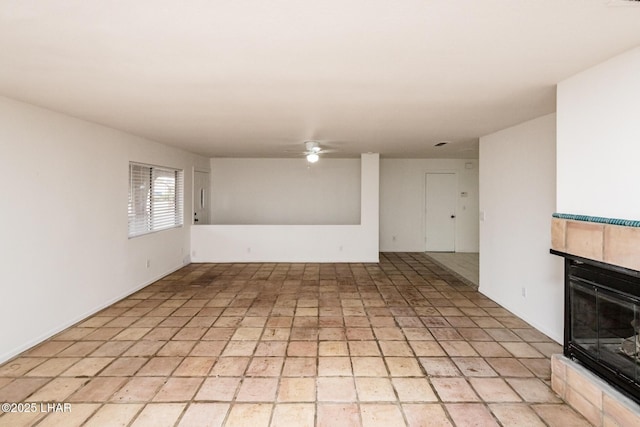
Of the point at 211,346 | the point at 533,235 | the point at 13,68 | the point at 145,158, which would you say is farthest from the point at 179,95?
the point at 533,235

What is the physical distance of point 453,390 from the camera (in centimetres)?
239

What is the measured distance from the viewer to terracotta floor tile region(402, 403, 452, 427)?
204cm

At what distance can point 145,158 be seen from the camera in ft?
16.5

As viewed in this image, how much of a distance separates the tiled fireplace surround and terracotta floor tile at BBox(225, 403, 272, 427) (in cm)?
195

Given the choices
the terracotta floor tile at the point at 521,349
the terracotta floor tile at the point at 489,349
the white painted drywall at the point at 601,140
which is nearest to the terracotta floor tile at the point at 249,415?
the terracotta floor tile at the point at 489,349

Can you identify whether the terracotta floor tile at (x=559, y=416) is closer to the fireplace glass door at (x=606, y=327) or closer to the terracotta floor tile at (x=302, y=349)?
the fireplace glass door at (x=606, y=327)

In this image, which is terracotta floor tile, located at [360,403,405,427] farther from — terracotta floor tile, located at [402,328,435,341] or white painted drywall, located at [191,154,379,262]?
white painted drywall, located at [191,154,379,262]

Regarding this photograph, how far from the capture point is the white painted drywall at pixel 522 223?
3357 millimetres

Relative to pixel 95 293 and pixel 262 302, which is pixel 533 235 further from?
pixel 95 293


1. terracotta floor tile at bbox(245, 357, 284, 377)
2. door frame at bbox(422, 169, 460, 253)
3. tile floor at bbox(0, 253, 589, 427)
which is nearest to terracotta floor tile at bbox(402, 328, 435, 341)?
tile floor at bbox(0, 253, 589, 427)

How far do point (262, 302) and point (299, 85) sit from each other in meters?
2.83

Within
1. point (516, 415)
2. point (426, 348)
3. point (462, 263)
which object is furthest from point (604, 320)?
point (462, 263)

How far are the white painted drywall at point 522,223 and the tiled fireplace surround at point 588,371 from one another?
106cm

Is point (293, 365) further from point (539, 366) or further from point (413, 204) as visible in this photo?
point (413, 204)
